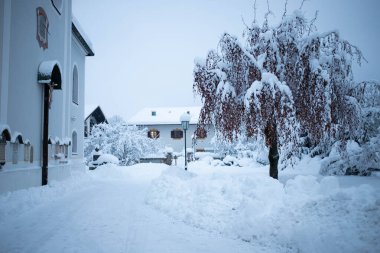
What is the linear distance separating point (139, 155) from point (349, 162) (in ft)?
68.3

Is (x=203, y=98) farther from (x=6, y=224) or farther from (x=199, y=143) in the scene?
(x=199, y=143)

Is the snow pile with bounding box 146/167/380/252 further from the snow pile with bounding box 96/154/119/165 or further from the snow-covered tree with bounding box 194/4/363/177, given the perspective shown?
the snow pile with bounding box 96/154/119/165

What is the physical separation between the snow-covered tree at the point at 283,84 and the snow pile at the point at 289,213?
8.23 ft

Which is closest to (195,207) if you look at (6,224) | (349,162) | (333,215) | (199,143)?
(333,215)

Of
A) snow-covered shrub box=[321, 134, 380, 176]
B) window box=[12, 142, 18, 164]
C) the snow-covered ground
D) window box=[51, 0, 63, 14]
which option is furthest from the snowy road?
window box=[51, 0, 63, 14]

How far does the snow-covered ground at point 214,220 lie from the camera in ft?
12.7

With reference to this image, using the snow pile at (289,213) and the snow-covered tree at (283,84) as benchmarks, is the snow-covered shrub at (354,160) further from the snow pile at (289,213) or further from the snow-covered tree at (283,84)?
the snow pile at (289,213)

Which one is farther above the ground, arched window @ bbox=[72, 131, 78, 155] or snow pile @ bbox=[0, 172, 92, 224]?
arched window @ bbox=[72, 131, 78, 155]

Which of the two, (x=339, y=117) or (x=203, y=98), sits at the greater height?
(x=203, y=98)

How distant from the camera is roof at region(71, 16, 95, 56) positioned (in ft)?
52.3

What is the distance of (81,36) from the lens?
17125 mm

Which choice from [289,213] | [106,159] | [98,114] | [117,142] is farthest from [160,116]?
[289,213]

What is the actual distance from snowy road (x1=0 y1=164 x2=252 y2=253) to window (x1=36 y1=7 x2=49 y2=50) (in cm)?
640

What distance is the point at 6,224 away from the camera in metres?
5.57
